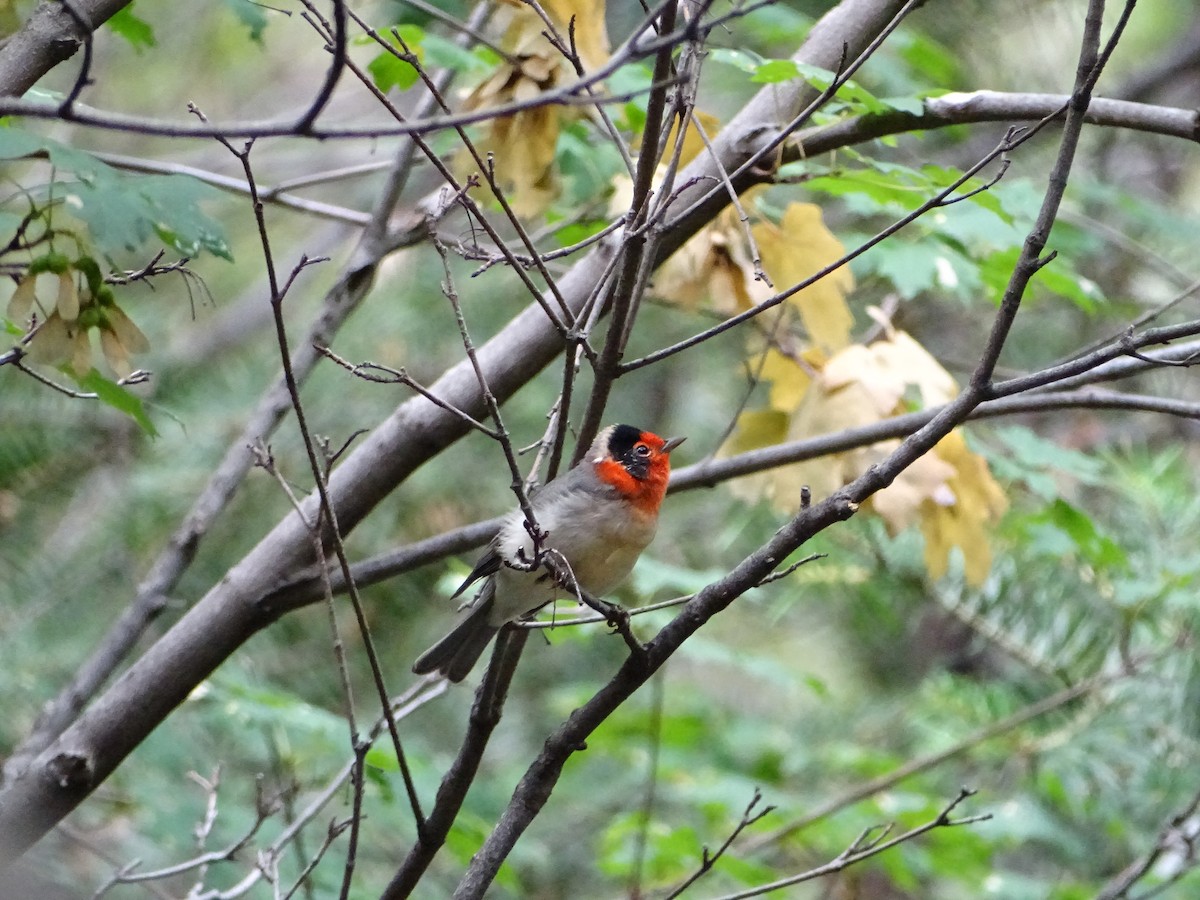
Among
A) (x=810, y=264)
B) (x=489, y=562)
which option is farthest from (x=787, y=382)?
(x=489, y=562)

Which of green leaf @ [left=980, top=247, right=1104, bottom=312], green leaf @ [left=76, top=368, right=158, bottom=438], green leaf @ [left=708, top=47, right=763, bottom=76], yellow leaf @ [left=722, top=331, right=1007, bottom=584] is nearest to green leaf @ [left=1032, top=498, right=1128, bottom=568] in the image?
yellow leaf @ [left=722, top=331, right=1007, bottom=584]

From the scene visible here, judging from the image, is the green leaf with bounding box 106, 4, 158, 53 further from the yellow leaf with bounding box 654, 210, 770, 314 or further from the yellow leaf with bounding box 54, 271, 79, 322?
the yellow leaf with bounding box 654, 210, 770, 314

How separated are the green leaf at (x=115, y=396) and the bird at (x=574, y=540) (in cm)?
74

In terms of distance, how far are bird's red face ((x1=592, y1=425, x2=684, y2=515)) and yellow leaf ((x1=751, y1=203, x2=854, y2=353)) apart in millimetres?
523

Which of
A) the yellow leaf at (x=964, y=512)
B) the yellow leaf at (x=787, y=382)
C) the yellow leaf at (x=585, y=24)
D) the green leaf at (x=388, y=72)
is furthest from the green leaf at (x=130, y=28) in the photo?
the yellow leaf at (x=964, y=512)

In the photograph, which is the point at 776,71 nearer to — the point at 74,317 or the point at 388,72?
the point at 388,72

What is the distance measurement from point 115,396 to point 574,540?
1.02 meters

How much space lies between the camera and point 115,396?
2.46 meters

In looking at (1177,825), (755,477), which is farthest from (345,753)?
(1177,825)

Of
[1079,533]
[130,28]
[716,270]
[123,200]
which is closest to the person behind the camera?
[123,200]

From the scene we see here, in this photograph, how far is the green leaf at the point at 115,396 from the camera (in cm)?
242

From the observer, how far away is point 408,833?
4.13m

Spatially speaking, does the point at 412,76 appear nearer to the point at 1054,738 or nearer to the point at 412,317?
the point at 412,317

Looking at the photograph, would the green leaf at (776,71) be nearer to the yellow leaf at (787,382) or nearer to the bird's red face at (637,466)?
the bird's red face at (637,466)
